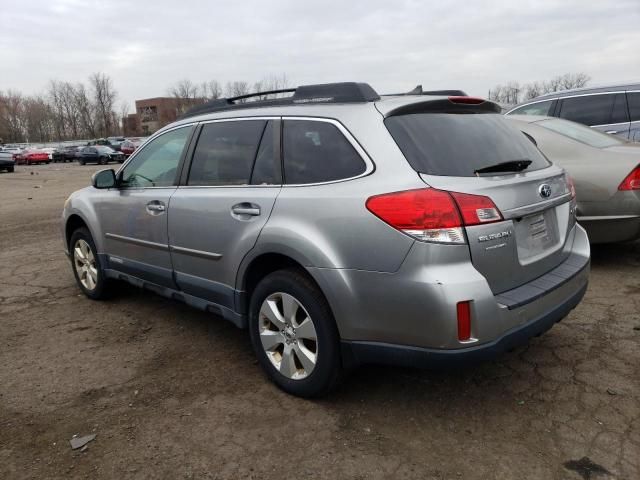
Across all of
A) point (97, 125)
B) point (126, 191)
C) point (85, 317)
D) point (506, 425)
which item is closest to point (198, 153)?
point (126, 191)

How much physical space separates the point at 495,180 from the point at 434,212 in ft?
1.54

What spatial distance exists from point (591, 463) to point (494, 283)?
0.91 meters

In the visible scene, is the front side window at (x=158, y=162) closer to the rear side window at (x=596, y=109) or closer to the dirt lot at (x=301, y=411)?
the dirt lot at (x=301, y=411)

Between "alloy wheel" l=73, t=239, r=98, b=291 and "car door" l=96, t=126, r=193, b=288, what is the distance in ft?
1.51

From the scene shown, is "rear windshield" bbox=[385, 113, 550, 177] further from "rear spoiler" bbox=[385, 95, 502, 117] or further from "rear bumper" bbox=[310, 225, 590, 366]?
"rear bumper" bbox=[310, 225, 590, 366]

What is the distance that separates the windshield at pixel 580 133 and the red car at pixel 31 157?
46.6 m

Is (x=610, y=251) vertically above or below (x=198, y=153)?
below

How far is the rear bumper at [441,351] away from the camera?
2480 millimetres

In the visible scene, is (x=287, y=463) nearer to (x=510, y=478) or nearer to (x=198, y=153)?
(x=510, y=478)

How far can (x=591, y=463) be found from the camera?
241 centimetres

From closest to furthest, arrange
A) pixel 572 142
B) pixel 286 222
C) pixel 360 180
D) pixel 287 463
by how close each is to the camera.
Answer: pixel 287 463 < pixel 360 180 < pixel 286 222 < pixel 572 142

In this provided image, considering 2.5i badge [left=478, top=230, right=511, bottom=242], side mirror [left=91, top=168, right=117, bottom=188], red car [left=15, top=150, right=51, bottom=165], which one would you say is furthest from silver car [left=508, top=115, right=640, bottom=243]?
red car [left=15, top=150, right=51, bottom=165]

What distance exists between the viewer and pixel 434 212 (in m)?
2.46

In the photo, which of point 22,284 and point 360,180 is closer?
point 360,180
